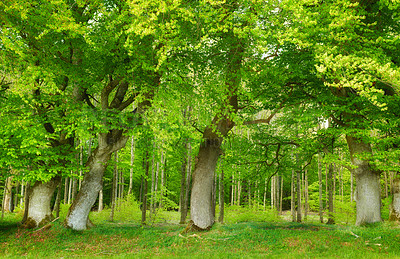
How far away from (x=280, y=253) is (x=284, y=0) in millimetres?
7481

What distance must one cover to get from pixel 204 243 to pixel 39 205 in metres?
7.61

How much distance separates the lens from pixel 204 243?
10.2 m

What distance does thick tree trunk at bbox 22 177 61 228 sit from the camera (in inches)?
486

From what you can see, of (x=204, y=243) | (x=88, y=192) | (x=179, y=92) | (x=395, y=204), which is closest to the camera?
(x=204, y=243)

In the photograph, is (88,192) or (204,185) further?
(204,185)

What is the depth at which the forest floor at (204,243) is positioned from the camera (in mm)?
8805

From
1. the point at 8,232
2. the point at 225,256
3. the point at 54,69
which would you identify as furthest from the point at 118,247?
the point at 54,69

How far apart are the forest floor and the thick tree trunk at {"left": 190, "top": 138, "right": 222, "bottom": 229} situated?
23.5 inches

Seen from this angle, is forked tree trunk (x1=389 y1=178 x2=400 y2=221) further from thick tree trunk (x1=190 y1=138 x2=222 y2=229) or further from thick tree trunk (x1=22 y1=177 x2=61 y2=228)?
thick tree trunk (x1=22 y1=177 x2=61 y2=228)

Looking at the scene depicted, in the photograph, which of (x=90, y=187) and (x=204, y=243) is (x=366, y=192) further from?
(x=90, y=187)

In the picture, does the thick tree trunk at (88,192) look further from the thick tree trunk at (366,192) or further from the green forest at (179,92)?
the thick tree trunk at (366,192)

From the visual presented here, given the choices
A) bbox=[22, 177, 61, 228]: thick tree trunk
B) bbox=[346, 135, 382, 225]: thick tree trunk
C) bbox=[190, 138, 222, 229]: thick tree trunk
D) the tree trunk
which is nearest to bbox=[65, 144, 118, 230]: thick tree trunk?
the tree trunk

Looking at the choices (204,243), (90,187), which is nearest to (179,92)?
(90,187)

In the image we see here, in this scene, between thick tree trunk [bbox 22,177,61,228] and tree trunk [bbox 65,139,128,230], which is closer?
tree trunk [bbox 65,139,128,230]
